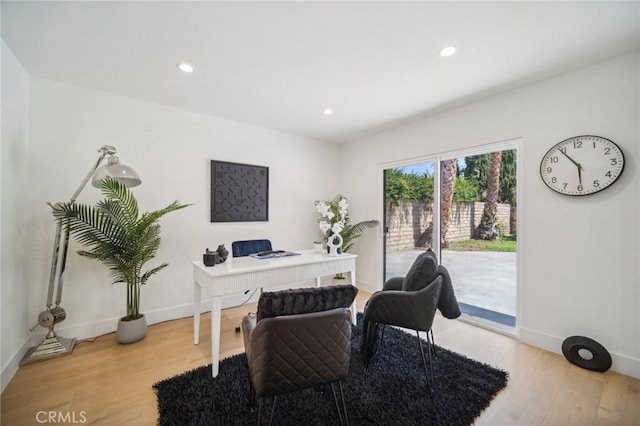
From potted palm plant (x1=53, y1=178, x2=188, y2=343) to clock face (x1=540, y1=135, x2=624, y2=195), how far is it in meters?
3.47

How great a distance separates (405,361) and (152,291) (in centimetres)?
280

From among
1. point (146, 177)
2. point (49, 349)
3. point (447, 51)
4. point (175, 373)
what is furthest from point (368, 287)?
point (49, 349)

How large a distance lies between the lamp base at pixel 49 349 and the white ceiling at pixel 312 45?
Result: 7.94 feet

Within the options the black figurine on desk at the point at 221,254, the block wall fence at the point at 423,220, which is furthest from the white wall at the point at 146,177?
the block wall fence at the point at 423,220

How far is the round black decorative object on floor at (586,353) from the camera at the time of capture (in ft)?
6.86

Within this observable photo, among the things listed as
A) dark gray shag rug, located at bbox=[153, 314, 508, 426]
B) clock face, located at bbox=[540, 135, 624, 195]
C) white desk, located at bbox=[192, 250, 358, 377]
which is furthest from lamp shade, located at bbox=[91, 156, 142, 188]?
clock face, located at bbox=[540, 135, 624, 195]

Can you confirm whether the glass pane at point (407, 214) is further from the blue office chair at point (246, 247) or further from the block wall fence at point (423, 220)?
the blue office chair at point (246, 247)

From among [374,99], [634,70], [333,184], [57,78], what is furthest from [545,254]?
[57,78]

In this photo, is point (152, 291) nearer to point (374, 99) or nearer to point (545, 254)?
point (374, 99)

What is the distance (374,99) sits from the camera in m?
2.96

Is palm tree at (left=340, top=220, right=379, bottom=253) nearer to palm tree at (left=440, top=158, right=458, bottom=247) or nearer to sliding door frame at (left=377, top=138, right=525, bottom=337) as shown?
sliding door frame at (left=377, top=138, right=525, bottom=337)

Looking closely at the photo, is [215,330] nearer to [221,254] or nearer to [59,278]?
[221,254]

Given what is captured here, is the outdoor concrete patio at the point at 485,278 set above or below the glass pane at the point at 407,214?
below

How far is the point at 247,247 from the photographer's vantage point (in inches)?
121
